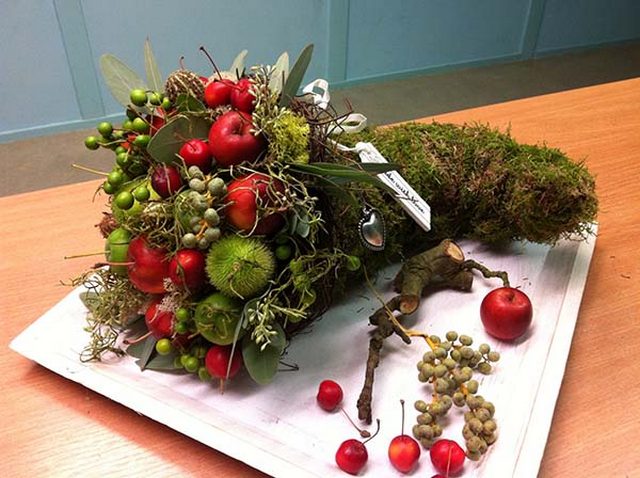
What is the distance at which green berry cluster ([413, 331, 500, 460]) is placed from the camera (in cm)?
57

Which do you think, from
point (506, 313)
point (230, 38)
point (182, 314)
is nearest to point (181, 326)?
point (182, 314)

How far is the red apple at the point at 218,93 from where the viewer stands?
0.60 meters

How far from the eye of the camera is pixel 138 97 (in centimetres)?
60

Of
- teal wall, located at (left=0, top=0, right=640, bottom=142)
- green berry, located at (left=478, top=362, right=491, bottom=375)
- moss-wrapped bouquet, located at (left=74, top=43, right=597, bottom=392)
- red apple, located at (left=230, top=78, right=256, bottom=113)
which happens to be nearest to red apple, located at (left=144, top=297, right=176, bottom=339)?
moss-wrapped bouquet, located at (left=74, top=43, right=597, bottom=392)

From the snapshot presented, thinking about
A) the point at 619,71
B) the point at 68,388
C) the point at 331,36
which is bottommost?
the point at 619,71

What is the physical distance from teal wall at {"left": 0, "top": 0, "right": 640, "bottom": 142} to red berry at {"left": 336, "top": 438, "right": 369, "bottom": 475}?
5.97ft

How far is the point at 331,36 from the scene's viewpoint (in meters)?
2.31

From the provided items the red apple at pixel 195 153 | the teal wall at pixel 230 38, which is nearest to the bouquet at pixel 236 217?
the red apple at pixel 195 153

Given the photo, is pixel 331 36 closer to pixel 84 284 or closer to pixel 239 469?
pixel 84 284

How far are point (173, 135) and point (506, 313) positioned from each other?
15.7 inches

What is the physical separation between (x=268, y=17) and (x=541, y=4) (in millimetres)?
1273

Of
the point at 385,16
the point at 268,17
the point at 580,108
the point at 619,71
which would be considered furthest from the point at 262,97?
the point at 619,71

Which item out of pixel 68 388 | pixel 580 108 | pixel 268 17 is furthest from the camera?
pixel 268 17

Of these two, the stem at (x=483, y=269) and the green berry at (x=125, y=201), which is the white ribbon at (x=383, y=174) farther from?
the green berry at (x=125, y=201)
